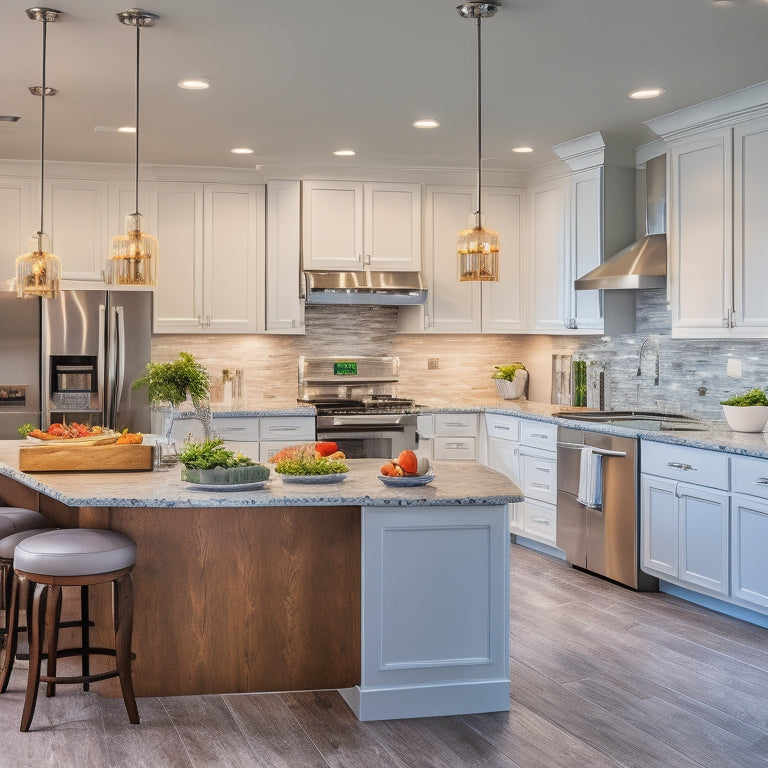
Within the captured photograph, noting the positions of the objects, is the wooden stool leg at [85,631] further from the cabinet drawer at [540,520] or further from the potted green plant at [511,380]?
the potted green plant at [511,380]

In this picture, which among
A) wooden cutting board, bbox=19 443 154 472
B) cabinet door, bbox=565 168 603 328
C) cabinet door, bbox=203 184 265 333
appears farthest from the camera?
cabinet door, bbox=203 184 265 333

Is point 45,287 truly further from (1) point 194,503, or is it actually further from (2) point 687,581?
(2) point 687,581

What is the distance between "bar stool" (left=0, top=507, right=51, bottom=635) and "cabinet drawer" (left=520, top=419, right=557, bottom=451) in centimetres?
307

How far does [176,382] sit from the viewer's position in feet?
12.7

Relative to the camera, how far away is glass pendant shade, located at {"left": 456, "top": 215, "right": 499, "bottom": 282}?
392 centimetres

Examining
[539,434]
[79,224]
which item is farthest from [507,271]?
[79,224]

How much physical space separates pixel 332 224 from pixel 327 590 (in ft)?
12.4

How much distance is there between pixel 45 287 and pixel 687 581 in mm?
3344

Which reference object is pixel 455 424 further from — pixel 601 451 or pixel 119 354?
pixel 119 354

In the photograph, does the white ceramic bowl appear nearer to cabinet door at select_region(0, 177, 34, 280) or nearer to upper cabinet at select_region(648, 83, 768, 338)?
upper cabinet at select_region(648, 83, 768, 338)

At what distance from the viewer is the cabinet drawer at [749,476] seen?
4336mm

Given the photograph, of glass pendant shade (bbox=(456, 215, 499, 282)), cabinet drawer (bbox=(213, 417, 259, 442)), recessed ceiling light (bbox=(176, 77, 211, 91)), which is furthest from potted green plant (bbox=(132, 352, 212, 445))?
cabinet drawer (bbox=(213, 417, 259, 442))

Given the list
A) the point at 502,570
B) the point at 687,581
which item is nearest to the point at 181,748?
the point at 502,570

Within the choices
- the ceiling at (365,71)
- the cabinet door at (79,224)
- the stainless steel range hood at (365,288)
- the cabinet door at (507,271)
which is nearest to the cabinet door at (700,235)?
the ceiling at (365,71)
